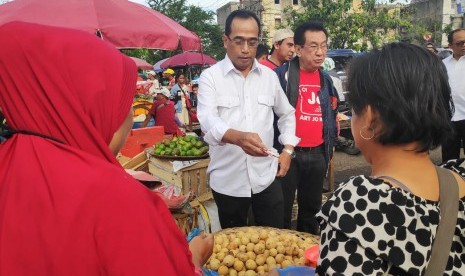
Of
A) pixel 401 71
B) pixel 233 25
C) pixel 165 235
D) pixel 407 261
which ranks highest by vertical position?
pixel 233 25

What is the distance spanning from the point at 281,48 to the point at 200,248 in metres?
3.34

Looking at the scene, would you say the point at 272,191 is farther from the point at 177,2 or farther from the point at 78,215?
the point at 177,2

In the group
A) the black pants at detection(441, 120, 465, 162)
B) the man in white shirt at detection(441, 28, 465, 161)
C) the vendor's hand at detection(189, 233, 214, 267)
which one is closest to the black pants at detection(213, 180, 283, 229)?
the vendor's hand at detection(189, 233, 214, 267)

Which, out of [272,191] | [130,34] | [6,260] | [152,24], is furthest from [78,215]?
[152,24]

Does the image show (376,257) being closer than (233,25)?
Yes

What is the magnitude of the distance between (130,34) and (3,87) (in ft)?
10.4

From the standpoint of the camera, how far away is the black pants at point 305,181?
3.43 metres

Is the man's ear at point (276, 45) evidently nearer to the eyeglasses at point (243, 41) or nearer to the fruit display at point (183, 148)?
the fruit display at point (183, 148)

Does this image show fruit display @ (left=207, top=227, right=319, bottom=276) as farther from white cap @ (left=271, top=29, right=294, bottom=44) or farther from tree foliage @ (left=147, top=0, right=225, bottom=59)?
tree foliage @ (left=147, top=0, right=225, bottom=59)

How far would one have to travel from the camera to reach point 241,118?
110 inches

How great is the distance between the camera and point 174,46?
4328 mm

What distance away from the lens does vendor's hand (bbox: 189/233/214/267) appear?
66.8 inches

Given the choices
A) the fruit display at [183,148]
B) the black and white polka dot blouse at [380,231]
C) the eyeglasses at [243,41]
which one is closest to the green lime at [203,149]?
the fruit display at [183,148]

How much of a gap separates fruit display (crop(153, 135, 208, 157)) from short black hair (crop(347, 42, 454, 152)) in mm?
3065
